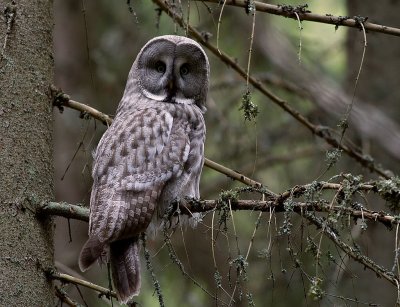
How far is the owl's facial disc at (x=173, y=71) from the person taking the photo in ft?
14.3

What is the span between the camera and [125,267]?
363 centimetres

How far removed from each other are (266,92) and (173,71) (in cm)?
76

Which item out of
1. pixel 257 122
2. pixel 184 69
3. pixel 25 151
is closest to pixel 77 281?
pixel 25 151

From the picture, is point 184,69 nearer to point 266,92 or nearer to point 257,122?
point 266,92

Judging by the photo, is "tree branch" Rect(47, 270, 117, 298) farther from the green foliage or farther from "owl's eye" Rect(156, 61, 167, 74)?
"owl's eye" Rect(156, 61, 167, 74)

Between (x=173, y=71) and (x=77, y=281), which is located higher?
(x=173, y=71)

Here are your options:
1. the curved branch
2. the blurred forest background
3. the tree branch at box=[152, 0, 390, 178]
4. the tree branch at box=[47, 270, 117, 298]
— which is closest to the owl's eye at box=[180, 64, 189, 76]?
the tree branch at box=[152, 0, 390, 178]

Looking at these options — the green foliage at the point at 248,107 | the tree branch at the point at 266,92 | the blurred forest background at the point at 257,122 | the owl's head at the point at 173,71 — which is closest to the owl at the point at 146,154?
the owl's head at the point at 173,71

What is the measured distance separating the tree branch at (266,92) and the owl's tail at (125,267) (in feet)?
3.05

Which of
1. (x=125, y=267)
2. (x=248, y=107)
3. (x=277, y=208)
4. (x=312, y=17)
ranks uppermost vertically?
(x=312, y=17)

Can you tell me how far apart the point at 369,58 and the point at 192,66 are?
256 centimetres

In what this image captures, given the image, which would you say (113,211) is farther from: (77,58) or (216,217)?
(77,58)

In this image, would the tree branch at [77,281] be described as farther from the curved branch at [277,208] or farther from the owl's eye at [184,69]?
the owl's eye at [184,69]

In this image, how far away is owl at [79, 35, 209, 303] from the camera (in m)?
3.54
